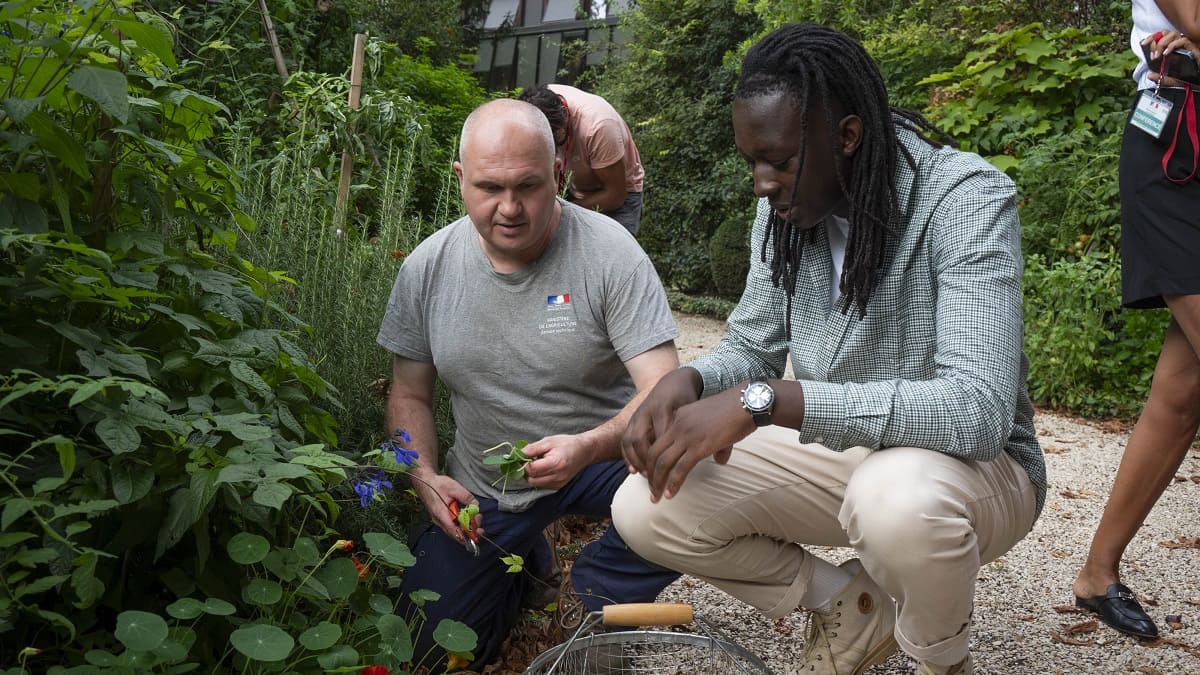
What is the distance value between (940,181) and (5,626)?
1726 millimetres

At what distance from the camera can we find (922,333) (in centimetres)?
215

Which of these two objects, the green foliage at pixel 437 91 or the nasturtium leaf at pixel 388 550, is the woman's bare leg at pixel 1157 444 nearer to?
the nasturtium leaf at pixel 388 550

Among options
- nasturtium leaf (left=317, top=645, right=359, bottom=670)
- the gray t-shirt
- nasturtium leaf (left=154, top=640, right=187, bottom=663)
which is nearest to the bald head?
the gray t-shirt

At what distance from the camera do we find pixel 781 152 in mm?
2043

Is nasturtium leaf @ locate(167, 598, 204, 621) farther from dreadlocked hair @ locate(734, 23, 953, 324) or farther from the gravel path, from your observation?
the gravel path

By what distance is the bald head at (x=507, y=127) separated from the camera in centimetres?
251

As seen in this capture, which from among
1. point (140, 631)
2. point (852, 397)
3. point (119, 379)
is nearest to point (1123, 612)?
point (852, 397)

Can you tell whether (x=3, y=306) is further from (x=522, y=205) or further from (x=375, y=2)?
(x=375, y=2)

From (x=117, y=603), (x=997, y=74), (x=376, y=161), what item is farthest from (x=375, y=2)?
(x=117, y=603)

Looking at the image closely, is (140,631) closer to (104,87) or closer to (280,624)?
(280,624)

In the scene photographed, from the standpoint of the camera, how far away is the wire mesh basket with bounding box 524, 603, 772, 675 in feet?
6.07

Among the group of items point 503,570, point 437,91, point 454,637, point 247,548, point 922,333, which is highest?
point 437,91

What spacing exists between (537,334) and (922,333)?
2.96 ft

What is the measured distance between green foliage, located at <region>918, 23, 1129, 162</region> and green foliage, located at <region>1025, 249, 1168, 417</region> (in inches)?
35.5
